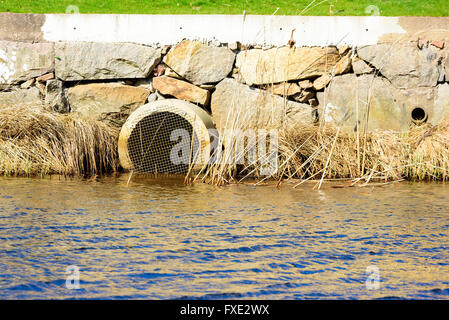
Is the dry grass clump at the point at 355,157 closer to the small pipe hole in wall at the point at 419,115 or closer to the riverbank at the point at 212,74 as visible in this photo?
the riverbank at the point at 212,74

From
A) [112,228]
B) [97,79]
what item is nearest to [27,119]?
[97,79]

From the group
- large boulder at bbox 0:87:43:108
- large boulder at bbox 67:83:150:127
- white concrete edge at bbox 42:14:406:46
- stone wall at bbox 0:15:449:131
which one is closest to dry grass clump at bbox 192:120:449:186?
stone wall at bbox 0:15:449:131

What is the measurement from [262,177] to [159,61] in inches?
104

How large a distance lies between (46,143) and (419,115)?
17.6ft

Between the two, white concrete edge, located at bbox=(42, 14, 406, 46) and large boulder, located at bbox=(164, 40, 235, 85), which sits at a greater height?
white concrete edge, located at bbox=(42, 14, 406, 46)

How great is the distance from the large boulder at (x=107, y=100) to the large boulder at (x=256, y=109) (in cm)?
114

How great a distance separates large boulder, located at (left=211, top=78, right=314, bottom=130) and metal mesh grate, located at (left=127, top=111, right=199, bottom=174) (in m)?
0.62

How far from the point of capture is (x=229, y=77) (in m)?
9.14

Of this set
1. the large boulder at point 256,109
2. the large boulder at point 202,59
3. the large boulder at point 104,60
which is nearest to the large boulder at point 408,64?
the large boulder at point 256,109

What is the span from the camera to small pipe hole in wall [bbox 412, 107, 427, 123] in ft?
28.9

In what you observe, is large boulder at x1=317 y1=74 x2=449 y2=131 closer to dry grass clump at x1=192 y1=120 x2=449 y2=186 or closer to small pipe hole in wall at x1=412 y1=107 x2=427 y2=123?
small pipe hole in wall at x1=412 y1=107 x2=427 y2=123

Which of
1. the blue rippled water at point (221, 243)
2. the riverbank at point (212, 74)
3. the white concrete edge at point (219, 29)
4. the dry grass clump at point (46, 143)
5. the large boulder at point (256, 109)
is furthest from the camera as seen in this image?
the white concrete edge at point (219, 29)

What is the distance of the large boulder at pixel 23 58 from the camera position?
9148mm
